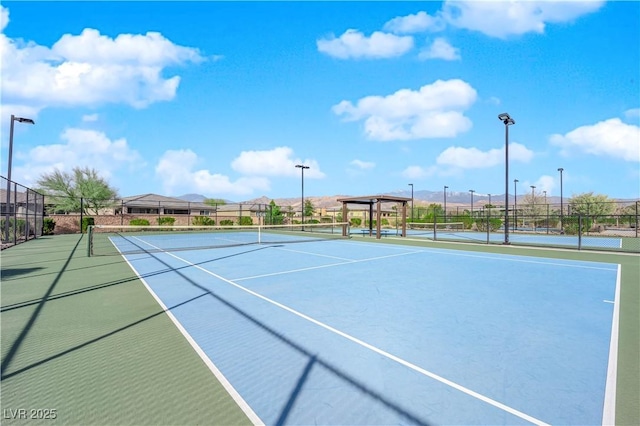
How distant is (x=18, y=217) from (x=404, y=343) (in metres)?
30.4

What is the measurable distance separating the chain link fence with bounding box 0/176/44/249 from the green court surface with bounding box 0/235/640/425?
1092 cm

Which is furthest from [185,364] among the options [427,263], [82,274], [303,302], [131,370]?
[427,263]

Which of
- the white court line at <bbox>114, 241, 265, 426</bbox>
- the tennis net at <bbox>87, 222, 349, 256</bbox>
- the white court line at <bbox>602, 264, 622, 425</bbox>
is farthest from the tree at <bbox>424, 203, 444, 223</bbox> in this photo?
the white court line at <bbox>114, 241, 265, 426</bbox>

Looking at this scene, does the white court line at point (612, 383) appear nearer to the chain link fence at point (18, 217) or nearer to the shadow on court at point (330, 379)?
the shadow on court at point (330, 379)

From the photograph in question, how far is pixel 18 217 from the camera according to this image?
23.4m

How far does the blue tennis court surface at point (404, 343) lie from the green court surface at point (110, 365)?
23cm

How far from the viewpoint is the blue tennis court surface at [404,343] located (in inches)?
116

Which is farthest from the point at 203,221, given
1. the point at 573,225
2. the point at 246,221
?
the point at 573,225

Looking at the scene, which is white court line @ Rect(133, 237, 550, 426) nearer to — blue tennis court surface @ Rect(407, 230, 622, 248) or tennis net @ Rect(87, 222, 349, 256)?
tennis net @ Rect(87, 222, 349, 256)

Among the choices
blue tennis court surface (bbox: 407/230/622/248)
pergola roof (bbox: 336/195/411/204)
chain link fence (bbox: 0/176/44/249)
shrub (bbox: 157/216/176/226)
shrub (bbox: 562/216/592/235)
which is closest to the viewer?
chain link fence (bbox: 0/176/44/249)

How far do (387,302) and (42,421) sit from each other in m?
5.22

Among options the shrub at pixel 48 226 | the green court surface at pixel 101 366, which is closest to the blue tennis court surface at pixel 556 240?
the green court surface at pixel 101 366

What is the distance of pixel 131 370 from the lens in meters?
3.60

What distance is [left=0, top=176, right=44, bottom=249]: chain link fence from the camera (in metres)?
14.7
